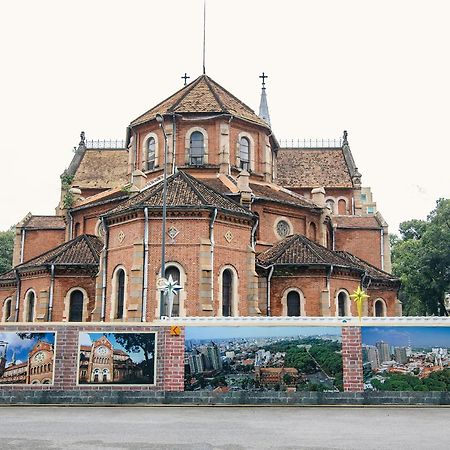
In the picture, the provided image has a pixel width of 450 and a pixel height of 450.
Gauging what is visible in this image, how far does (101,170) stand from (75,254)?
2248cm

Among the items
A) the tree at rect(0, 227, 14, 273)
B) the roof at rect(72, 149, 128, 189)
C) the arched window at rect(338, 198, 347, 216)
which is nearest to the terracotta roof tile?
the roof at rect(72, 149, 128, 189)

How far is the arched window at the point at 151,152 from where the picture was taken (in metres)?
40.4

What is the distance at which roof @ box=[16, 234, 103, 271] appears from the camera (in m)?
33.7

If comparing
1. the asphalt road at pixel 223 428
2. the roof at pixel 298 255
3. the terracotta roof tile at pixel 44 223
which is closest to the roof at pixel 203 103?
the terracotta roof tile at pixel 44 223

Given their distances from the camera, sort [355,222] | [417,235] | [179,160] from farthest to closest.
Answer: [417,235]
[355,222]
[179,160]

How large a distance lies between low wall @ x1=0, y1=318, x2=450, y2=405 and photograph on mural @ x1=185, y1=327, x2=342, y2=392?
33 mm

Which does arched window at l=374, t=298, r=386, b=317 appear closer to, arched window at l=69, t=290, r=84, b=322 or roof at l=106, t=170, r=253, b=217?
roof at l=106, t=170, r=253, b=217

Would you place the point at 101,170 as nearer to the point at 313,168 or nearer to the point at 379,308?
the point at 313,168

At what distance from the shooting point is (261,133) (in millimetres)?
41906

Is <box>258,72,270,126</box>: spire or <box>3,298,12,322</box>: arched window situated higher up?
<box>258,72,270,126</box>: spire

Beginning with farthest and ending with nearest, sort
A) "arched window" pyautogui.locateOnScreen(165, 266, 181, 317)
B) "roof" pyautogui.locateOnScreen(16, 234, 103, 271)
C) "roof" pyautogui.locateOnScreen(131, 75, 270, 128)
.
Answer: "roof" pyautogui.locateOnScreen(131, 75, 270, 128) < "roof" pyautogui.locateOnScreen(16, 234, 103, 271) < "arched window" pyautogui.locateOnScreen(165, 266, 181, 317)

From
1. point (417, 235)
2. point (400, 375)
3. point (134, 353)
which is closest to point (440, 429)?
point (400, 375)

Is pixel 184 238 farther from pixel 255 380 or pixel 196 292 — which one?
pixel 255 380

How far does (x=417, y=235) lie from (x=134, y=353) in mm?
64141
